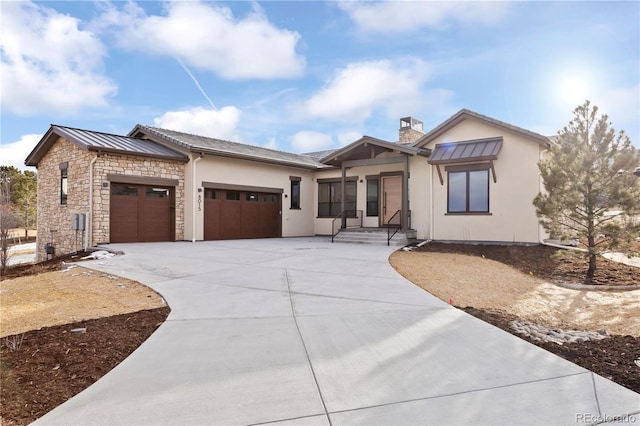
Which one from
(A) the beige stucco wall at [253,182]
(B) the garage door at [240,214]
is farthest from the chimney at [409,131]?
(B) the garage door at [240,214]

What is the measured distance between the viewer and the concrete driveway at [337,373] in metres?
2.75

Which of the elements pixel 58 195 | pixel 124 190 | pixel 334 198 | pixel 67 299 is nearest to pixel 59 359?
pixel 67 299

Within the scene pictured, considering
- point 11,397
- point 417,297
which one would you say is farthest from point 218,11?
point 11,397

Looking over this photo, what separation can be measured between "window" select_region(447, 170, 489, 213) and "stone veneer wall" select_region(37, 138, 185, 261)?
37.4ft

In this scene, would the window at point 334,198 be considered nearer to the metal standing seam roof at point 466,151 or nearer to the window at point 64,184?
the metal standing seam roof at point 466,151

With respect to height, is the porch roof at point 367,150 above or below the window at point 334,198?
above

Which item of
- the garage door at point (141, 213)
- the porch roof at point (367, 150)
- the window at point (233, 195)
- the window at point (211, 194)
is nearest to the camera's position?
the garage door at point (141, 213)

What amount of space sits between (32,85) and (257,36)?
23.0 feet

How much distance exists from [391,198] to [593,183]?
8.47 m

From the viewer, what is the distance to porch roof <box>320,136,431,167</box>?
1538 centimetres

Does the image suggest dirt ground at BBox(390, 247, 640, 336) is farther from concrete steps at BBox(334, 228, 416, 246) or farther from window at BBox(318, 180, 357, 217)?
window at BBox(318, 180, 357, 217)

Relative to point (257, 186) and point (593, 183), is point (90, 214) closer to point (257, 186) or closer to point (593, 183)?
point (257, 186)

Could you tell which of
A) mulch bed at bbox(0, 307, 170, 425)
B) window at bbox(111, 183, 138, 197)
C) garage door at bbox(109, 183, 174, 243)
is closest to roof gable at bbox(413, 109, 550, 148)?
garage door at bbox(109, 183, 174, 243)

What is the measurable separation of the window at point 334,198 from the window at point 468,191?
17.3ft
